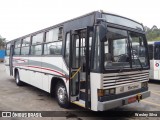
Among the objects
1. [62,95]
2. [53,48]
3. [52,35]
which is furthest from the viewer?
[52,35]

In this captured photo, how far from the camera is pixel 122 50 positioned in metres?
5.76

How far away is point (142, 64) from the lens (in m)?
6.20

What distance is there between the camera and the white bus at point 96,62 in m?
5.05

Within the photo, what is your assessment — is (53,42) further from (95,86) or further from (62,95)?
(95,86)

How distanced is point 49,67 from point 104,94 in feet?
10.8

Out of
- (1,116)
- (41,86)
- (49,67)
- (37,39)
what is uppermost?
(37,39)

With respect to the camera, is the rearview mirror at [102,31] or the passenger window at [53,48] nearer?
the rearview mirror at [102,31]

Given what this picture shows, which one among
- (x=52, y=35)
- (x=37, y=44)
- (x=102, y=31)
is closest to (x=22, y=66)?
(x=37, y=44)

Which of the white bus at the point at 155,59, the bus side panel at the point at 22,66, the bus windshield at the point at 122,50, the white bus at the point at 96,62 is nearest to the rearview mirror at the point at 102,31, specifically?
the white bus at the point at 96,62

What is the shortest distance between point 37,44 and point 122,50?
4.53 m

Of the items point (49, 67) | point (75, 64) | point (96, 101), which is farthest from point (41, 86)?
point (96, 101)

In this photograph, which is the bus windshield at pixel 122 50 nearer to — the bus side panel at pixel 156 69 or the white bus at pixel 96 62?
the white bus at pixel 96 62

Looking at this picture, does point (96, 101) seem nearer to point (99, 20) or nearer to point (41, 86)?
point (99, 20)

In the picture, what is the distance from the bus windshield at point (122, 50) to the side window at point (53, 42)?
7.01 ft
